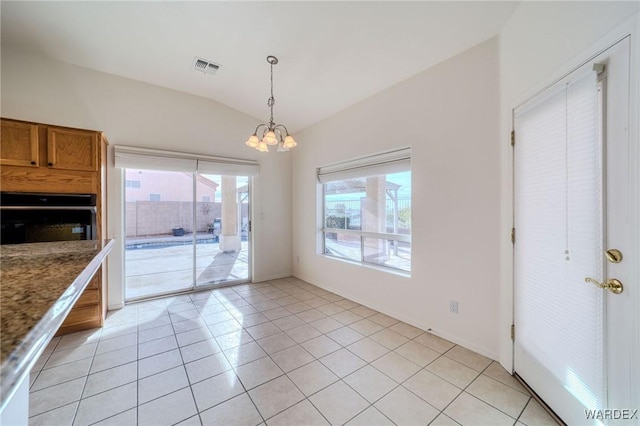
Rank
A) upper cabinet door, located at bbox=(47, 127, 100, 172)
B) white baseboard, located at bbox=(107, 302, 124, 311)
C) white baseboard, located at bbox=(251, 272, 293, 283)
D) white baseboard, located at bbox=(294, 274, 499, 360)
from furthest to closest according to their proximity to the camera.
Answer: white baseboard, located at bbox=(251, 272, 293, 283)
white baseboard, located at bbox=(107, 302, 124, 311)
upper cabinet door, located at bbox=(47, 127, 100, 172)
white baseboard, located at bbox=(294, 274, 499, 360)

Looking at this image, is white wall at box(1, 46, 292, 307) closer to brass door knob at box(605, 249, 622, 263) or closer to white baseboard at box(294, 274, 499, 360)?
white baseboard at box(294, 274, 499, 360)

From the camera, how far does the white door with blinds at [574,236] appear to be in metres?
1.32

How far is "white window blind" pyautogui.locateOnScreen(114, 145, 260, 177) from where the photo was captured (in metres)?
3.52

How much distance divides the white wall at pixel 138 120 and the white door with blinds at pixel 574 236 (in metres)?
3.80

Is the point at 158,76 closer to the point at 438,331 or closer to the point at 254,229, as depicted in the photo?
the point at 254,229

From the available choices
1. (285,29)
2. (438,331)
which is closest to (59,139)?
(285,29)

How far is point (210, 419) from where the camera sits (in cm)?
170

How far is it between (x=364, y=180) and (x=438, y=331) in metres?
2.14

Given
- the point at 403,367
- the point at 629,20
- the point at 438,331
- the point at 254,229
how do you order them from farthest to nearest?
the point at 254,229, the point at 438,331, the point at 403,367, the point at 629,20

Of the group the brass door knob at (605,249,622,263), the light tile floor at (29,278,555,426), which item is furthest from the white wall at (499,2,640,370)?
the brass door knob at (605,249,622,263)

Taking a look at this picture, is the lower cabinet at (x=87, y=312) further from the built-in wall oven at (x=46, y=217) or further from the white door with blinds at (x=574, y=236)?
the white door with blinds at (x=574, y=236)

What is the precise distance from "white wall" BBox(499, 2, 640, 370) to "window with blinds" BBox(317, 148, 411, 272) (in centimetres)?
106

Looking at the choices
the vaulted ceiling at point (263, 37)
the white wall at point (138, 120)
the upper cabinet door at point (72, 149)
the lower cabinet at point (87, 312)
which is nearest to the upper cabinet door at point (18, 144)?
the upper cabinet door at point (72, 149)

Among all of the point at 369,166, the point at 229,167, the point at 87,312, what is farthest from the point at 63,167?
the point at 369,166
